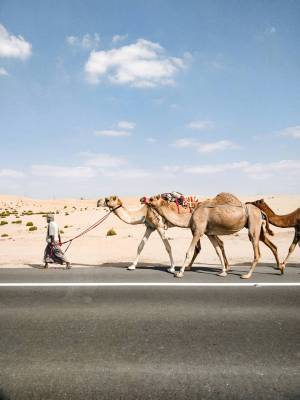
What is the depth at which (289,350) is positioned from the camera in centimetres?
487

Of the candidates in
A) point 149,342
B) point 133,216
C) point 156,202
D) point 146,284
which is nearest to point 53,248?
point 133,216

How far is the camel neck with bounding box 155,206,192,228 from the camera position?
10.5 metres

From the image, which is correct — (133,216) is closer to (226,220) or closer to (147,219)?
(147,219)

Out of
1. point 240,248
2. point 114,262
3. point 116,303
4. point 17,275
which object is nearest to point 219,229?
point 116,303

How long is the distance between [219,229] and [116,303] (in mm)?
4098

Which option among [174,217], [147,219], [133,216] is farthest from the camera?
[133,216]

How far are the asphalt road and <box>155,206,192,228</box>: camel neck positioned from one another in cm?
246

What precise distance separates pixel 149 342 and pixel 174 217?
18.6ft

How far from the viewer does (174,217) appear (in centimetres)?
1055

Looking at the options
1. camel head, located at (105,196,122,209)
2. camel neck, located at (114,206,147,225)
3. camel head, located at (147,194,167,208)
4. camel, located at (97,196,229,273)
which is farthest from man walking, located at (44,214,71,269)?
camel head, located at (147,194,167,208)

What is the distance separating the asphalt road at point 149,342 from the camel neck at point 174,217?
246cm

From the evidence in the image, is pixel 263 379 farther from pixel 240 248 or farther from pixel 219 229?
pixel 240 248

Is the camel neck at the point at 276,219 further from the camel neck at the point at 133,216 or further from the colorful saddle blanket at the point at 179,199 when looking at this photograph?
the camel neck at the point at 133,216

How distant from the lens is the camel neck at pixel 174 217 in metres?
10.5
